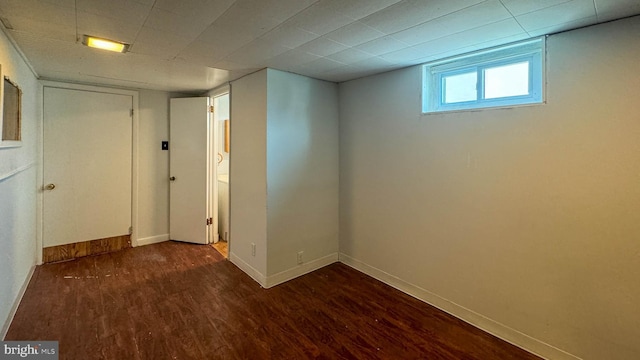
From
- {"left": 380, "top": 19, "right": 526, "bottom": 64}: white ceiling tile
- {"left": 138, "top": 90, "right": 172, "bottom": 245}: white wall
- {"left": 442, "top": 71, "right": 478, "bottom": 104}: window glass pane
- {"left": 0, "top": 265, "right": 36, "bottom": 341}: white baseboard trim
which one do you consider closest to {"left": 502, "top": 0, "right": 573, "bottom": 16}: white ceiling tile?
{"left": 380, "top": 19, "right": 526, "bottom": 64}: white ceiling tile

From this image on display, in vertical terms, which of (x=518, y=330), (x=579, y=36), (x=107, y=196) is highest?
(x=579, y=36)

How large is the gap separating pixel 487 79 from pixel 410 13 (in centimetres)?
106

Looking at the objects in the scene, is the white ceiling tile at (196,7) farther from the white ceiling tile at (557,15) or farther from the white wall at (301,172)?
the white ceiling tile at (557,15)

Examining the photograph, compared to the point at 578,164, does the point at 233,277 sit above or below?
below

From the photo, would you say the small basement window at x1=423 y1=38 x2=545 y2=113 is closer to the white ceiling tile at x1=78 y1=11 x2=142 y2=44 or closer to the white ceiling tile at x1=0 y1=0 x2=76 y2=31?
the white ceiling tile at x1=78 y1=11 x2=142 y2=44

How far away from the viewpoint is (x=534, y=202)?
197 cm

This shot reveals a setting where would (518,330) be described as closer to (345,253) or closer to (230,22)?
(345,253)

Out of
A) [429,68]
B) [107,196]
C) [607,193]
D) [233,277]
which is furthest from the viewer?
[107,196]

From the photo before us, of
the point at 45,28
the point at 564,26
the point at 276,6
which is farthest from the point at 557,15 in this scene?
the point at 45,28

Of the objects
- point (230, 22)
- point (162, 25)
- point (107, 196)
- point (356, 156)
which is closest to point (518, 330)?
point (356, 156)

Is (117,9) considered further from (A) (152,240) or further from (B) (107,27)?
(A) (152,240)

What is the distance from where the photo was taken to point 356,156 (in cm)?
319

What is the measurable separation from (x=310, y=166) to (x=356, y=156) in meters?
0.52

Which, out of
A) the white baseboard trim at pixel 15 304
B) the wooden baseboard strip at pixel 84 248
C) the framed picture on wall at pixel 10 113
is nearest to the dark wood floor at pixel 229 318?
the white baseboard trim at pixel 15 304
